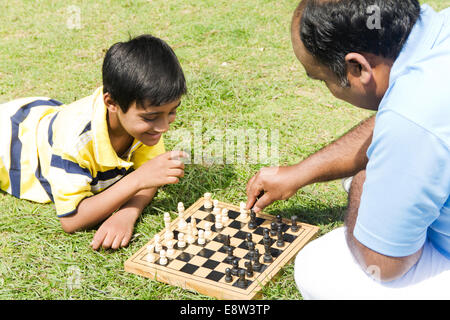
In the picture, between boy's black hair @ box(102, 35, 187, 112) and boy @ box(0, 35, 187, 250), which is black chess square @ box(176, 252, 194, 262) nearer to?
boy @ box(0, 35, 187, 250)

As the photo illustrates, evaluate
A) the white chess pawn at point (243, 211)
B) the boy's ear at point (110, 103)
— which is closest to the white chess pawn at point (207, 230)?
the white chess pawn at point (243, 211)

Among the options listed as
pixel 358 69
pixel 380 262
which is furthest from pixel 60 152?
pixel 380 262

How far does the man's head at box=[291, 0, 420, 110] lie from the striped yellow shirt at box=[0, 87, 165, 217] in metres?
1.52

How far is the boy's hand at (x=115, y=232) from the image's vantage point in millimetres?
3107

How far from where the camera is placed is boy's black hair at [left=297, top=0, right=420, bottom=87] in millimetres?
2107

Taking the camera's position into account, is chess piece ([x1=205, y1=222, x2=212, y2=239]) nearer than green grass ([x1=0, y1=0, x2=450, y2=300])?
No

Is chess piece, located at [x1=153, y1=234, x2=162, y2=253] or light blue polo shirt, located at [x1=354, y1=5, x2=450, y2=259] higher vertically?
light blue polo shirt, located at [x1=354, y1=5, x2=450, y2=259]

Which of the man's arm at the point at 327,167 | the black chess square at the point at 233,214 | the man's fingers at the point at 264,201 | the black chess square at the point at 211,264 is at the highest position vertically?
the man's arm at the point at 327,167

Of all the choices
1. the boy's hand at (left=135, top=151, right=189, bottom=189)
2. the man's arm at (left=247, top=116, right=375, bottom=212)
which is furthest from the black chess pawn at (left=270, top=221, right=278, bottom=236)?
the boy's hand at (left=135, top=151, right=189, bottom=189)

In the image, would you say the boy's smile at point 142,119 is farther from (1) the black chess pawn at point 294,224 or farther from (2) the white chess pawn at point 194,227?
(1) the black chess pawn at point 294,224

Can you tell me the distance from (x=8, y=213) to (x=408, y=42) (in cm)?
266

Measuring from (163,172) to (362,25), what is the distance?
1.56 metres

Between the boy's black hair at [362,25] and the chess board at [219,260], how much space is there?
1.16 meters
